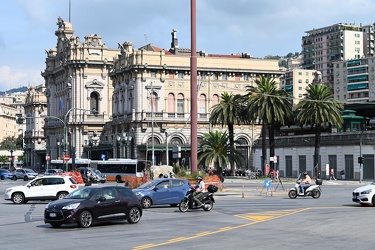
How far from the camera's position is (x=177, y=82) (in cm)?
10294

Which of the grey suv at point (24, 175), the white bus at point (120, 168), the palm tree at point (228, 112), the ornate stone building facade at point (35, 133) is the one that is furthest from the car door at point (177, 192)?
the ornate stone building facade at point (35, 133)

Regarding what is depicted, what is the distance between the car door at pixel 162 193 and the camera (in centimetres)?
3438

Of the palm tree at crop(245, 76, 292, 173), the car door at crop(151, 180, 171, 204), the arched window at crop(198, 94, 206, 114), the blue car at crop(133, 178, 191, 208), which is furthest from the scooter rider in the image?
the arched window at crop(198, 94, 206, 114)

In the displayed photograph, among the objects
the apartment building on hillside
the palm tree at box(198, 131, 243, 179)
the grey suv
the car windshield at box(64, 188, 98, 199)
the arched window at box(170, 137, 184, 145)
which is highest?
the apartment building on hillside

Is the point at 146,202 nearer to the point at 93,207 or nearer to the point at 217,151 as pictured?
the point at 93,207

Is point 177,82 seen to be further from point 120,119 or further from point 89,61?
point 89,61

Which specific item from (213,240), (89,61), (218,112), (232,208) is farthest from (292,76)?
(213,240)

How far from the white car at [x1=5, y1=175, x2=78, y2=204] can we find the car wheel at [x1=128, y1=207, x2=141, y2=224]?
1315 centimetres

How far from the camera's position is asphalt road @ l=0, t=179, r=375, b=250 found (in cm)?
1941

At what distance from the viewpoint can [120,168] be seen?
265 feet

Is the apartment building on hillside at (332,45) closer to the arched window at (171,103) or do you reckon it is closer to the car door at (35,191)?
the arched window at (171,103)

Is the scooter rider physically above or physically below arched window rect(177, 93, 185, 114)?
below

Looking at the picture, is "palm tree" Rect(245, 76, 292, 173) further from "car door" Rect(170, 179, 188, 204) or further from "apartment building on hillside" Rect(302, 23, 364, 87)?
"apartment building on hillside" Rect(302, 23, 364, 87)

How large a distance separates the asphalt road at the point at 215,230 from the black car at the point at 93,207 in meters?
0.35
